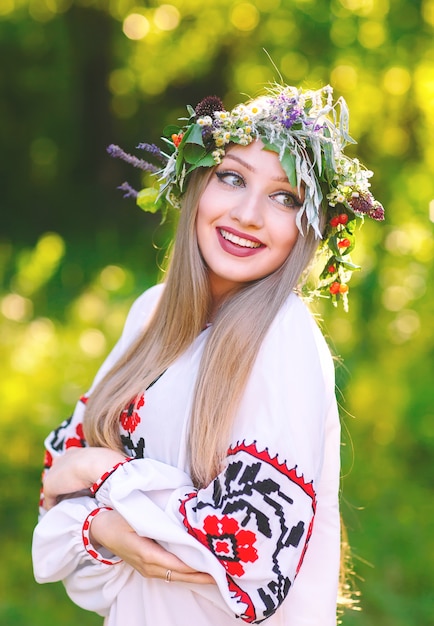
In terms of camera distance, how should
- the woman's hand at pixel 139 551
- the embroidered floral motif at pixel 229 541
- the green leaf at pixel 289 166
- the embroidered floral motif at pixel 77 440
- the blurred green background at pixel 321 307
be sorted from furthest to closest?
the blurred green background at pixel 321 307 < the embroidered floral motif at pixel 77 440 < the green leaf at pixel 289 166 < the woman's hand at pixel 139 551 < the embroidered floral motif at pixel 229 541

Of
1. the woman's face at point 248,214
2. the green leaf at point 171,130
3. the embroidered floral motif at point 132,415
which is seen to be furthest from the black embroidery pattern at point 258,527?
the green leaf at point 171,130

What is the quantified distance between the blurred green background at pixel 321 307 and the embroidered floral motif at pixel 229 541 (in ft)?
1.70

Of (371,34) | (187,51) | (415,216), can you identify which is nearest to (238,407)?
(415,216)

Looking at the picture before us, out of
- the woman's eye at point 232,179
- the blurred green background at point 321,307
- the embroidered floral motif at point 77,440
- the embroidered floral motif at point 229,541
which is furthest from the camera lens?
the blurred green background at point 321,307

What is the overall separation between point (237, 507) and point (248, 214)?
79 cm

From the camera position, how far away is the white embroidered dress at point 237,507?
5.98 ft

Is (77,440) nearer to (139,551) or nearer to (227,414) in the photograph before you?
(139,551)

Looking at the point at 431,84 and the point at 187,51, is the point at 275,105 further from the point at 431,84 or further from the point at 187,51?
the point at 187,51

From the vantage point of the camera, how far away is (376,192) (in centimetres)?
637

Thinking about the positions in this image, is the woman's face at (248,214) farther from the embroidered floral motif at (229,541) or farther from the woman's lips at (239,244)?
the embroidered floral motif at (229,541)

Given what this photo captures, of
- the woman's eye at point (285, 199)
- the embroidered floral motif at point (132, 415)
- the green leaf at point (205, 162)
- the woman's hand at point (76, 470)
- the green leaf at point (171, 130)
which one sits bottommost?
the woman's hand at point (76, 470)

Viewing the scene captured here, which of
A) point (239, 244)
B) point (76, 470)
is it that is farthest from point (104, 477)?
point (239, 244)

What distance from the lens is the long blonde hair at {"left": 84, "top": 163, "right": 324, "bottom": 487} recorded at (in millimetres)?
1954

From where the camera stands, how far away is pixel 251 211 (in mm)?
2100
